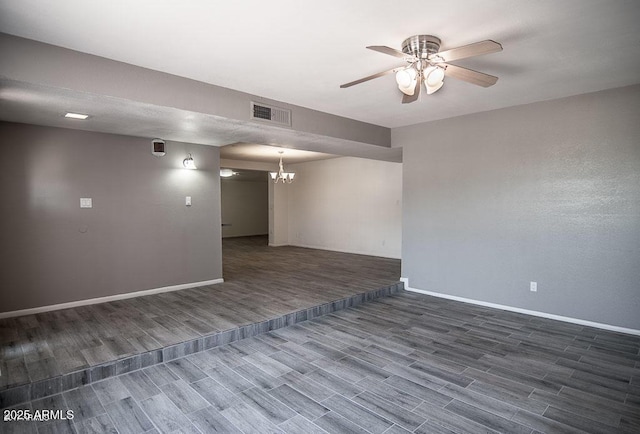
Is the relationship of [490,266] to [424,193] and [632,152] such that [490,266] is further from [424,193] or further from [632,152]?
[632,152]

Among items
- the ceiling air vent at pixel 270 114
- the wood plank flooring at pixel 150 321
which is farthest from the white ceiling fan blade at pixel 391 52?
the wood plank flooring at pixel 150 321

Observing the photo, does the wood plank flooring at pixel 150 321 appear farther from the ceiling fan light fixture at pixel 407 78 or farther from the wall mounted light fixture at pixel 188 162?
the ceiling fan light fixture at pixel 407 78

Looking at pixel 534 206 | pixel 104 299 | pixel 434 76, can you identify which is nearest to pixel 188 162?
pixel 104 299

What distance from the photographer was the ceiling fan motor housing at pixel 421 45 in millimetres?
2611

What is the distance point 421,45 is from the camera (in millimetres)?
2652

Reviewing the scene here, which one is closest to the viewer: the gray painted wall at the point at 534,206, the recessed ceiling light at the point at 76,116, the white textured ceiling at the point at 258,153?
the recessed ceiling light at the point at 76,116

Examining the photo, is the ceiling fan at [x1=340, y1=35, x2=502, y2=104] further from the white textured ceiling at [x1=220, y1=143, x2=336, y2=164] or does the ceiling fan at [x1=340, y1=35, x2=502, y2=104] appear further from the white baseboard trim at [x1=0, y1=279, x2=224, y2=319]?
the white baseboard trim at [x1=0, y1=279, x2=224, y2=319]

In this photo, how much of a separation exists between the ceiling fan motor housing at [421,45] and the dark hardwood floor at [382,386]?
2650 millimetres

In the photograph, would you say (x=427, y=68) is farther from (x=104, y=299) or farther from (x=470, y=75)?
(x=104, y=299)

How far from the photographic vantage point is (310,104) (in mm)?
4348

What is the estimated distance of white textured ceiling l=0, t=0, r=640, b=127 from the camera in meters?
2.23

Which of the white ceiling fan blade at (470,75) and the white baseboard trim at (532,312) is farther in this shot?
the white baseboard trim at (532,312)

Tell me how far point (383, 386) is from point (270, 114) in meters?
3.08

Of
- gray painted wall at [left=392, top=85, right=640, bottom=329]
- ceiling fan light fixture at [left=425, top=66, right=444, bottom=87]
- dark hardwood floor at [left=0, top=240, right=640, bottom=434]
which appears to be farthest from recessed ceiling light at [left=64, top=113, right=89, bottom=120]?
gray painted wall at [left=392, top=85, right=640, bottom=329]
